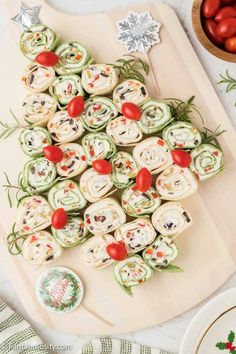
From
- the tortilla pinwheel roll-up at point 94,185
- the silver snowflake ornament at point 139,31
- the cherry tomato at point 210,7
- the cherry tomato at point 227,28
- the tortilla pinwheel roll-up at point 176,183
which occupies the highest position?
the silver snowflake ornament at point 139,31

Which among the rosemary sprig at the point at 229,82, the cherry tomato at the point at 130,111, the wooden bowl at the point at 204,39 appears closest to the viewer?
the wooden bowl at the point at 204,39

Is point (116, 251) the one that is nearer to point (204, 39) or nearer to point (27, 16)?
point (204, 39)

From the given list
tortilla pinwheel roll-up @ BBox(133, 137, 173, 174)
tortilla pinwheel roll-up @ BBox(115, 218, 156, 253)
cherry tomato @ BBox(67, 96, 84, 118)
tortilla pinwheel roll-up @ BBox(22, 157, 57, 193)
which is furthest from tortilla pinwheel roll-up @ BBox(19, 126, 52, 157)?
tortilla pinwheel roll-up @ BBox(115, 218, 156, 253)

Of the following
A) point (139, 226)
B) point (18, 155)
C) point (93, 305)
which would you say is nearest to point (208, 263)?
point (139, 226)

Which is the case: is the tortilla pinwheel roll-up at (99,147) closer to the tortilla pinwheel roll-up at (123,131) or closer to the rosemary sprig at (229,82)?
the tortilla pinwheel roll-up at (123,131)

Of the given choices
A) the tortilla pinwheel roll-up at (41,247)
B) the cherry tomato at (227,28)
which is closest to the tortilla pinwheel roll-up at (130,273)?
the tortilla pinwheel roll-up at (41,247)

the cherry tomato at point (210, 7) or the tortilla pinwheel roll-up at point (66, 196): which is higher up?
the cherry tomato at point (210, 7)
